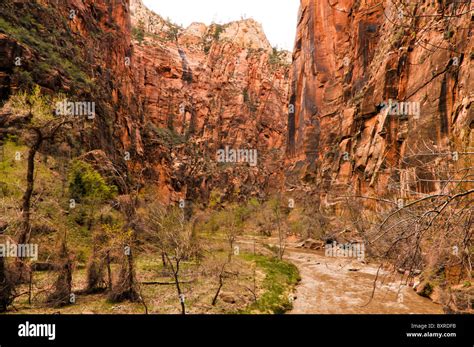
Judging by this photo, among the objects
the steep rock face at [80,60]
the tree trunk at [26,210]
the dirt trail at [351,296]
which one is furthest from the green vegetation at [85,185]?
the dirt trail at [351,296]

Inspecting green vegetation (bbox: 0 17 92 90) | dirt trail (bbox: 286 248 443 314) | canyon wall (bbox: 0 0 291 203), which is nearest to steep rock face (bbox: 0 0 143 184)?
green vegetation (bbox: 0 17 92 90)

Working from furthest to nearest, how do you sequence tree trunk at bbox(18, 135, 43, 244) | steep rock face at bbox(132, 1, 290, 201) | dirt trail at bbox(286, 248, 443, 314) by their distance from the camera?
1. steep rock face at bbox(132, 1, 290, 201)
2. dirt trail at bbox(286, 248, 443, 314)
3. tree trunk at bbox(18, 135, 43, 244)

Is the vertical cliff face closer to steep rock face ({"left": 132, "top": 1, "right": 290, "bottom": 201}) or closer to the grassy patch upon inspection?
the grassy patch

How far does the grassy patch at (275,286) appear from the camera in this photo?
13.9 m

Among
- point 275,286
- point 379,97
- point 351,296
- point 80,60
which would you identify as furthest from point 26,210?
point 379,97

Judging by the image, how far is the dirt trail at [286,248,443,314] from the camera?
541 inches

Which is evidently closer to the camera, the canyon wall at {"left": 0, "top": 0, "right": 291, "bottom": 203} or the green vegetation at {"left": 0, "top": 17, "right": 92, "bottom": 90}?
the green vegetation at {"left": 0, "top": 17, "right": 92, "bottom": 90}

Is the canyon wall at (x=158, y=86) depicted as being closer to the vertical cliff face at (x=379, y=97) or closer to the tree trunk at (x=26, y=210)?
the tree trunk at (x=26, y=210)

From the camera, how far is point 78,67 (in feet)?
Answer: 114

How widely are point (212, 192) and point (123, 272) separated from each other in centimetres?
6609

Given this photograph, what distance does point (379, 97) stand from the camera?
35.4 meters

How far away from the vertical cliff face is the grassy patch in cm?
756
